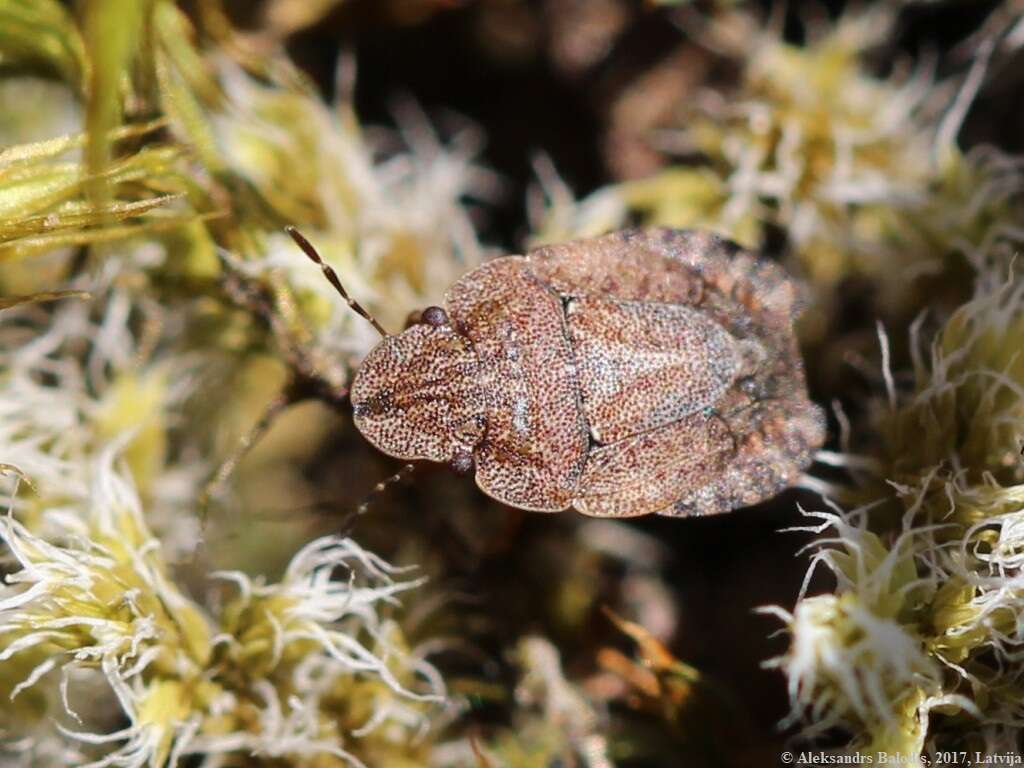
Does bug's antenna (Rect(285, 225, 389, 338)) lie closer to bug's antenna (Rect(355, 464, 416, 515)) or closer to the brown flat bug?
the brown flat bug

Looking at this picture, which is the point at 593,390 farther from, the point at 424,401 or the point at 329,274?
the point at 329,274

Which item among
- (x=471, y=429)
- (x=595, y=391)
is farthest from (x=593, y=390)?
(x=471, y=429)

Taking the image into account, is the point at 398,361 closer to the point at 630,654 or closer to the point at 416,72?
the point at 630,654

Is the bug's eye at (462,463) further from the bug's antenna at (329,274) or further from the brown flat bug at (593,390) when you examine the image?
the bug's antenna at (329,274)

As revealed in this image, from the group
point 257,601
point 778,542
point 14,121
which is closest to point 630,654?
point 778,542

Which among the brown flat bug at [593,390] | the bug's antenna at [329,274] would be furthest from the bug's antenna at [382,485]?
the bug's antenna at [329,274]

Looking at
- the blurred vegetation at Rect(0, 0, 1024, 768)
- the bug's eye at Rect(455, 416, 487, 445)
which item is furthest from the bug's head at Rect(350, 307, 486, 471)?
the blurred vegetation at Rect(0, 0, 1024, 768)

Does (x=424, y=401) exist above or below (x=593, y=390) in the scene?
above
